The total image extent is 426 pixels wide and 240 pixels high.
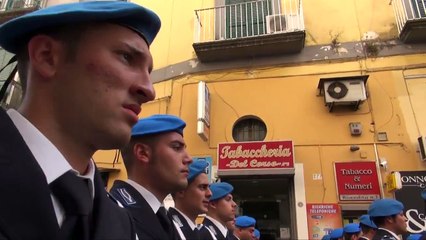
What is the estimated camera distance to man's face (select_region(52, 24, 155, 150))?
1005 mm

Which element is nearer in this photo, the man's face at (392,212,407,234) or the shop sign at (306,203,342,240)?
the man's face at (392,212,407,234)

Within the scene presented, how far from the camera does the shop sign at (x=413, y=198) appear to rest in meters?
6.16

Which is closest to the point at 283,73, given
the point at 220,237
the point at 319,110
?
the point at 319,110

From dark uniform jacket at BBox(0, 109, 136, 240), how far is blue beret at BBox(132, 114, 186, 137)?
4.16ft

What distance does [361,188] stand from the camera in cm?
666

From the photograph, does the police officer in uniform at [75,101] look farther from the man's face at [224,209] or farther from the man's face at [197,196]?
the man's face at [224,209]

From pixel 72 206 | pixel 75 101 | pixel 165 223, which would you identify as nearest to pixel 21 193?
pixel 72 206

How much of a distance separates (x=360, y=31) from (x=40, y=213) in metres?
8.58

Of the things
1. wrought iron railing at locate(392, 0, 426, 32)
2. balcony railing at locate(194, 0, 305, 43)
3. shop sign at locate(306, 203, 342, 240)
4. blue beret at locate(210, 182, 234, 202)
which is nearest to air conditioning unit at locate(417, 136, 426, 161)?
shop sign at locate(306, 203, 342, 240)

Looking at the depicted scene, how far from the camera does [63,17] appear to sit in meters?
1.00

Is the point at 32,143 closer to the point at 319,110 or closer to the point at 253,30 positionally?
the point at 319,110

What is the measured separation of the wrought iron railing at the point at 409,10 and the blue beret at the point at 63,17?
792 cm

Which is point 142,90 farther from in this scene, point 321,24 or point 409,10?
point 409,10

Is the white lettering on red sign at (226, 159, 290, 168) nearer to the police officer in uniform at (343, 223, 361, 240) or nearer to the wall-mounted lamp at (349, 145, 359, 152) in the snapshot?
the wall-mounted lamp at (349, 145, 359, 152)
